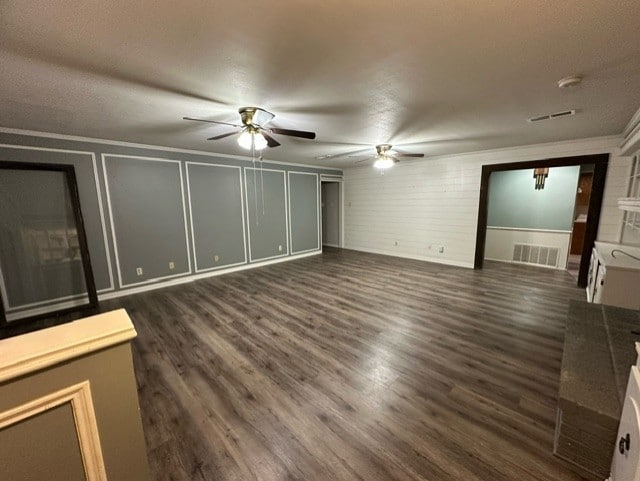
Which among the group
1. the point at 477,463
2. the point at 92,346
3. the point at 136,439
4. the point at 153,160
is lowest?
the point at 477,463

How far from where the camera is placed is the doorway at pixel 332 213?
7973 millimetres

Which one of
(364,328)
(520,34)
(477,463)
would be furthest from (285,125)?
(477,463)

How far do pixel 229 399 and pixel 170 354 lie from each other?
0.99 m

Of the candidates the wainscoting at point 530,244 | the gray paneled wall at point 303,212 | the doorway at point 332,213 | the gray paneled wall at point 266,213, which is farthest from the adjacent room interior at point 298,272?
the doorway at point 332,213

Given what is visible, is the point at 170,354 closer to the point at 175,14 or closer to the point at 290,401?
the point at 290,401

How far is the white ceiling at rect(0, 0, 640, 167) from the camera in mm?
1305

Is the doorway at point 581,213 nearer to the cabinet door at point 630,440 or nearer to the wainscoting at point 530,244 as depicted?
the wainscoting at point 530,244

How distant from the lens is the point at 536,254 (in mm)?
5715

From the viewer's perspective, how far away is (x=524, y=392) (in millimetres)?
2055

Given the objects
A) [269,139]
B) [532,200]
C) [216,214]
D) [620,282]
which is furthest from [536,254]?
[216,214]

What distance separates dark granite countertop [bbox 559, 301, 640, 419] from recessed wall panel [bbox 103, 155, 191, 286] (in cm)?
523

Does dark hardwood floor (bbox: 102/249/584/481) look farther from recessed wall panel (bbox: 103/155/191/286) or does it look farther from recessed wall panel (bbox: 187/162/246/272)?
recessed wall panel (bbox: 187/162/246/272)

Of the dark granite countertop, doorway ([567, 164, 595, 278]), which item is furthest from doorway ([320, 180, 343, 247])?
the dark granite countertop

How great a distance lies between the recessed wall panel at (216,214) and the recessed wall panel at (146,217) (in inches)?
9.4
